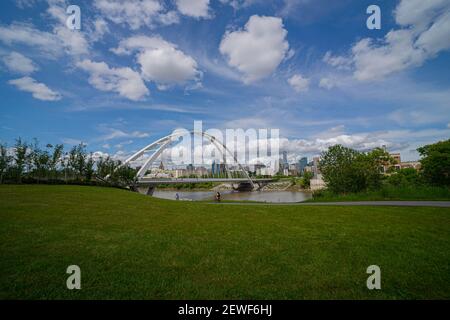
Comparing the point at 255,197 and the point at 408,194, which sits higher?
the point at 408,194

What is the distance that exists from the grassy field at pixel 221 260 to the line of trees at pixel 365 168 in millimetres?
17693

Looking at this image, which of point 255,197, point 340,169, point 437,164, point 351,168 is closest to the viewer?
point 351,168

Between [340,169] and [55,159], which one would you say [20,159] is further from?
[340,169]

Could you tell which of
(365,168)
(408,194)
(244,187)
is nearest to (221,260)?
(408,194)

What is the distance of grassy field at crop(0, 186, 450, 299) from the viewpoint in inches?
136

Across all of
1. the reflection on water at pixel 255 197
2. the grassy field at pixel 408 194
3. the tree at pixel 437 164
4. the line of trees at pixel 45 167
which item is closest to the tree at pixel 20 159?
the line of trees at pixel 45 167

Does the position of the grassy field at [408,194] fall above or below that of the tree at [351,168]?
below

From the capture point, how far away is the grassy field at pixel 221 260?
345 centimetres

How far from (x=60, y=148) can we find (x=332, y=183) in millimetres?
32943

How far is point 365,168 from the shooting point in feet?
80.8

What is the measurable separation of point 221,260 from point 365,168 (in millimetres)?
24715

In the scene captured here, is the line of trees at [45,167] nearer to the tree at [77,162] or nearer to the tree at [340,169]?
the tree at [77,162]

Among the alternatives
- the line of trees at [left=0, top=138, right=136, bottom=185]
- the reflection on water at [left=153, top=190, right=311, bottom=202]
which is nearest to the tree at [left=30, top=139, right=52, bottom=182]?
the line of trees at [left=0, top=138, right=136, bottom=185]

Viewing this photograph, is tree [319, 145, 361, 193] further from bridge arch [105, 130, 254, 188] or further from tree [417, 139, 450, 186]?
bridge arch [105, 130, 254, 188]
